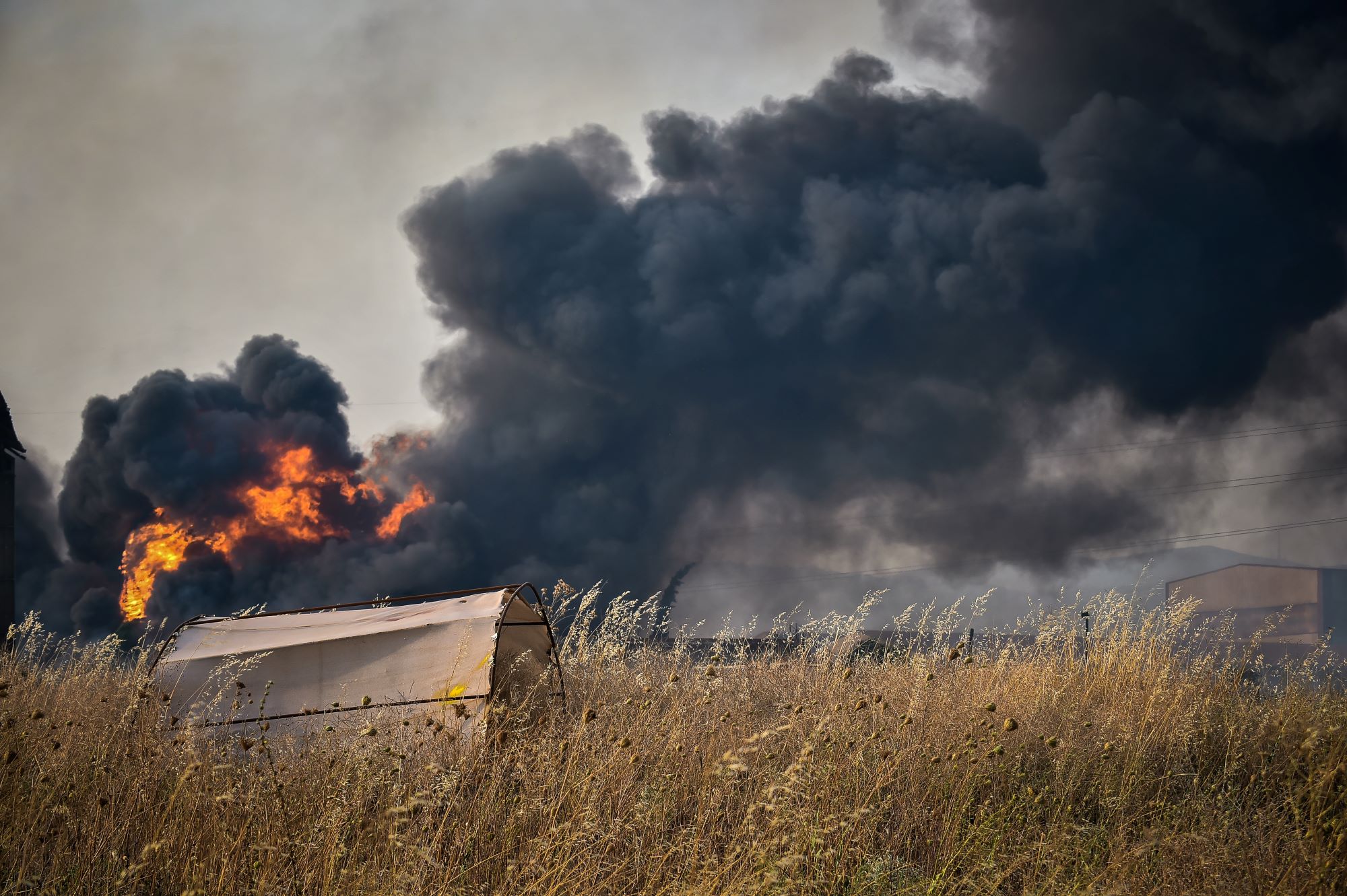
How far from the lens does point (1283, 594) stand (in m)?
58.0

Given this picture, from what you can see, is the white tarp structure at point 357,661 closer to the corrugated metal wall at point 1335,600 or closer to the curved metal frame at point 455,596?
the curved metal frame at point 455,596

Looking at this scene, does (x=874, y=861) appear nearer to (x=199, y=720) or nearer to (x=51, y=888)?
(x=51, y=888)

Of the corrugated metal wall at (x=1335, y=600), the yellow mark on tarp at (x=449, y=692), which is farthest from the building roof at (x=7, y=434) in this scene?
the corrugated metal wall at (x=1335, y=600)

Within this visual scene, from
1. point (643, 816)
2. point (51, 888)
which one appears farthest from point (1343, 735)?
point (51, 888)

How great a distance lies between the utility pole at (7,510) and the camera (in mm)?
18062

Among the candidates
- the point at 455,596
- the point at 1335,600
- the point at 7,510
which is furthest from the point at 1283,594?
the point at 7,510

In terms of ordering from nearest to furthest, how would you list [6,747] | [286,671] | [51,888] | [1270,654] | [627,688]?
1. [51,888]
2. [6,747]
3. [286,671]
4. [627,688]
5. [1270,654]

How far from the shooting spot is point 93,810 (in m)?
4.42

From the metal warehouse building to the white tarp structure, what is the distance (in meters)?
59.1

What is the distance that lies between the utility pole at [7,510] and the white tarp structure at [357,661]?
13.8 meters

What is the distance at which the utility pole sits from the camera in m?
A: 18.1

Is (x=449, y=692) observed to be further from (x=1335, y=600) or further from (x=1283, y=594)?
(x=1335, y=600)

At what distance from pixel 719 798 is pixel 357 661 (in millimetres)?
4547

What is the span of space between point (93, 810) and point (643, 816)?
2.97 metres
